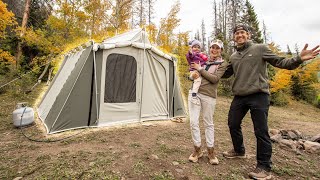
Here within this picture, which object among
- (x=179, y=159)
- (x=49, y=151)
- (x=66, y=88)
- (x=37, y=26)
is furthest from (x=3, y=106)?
(x=37, y=26)

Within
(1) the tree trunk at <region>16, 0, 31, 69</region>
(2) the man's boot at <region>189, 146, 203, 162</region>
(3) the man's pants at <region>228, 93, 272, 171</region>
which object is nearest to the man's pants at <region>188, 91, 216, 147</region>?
(2) the man's boot at <region>189, 146, 203, 162</region>

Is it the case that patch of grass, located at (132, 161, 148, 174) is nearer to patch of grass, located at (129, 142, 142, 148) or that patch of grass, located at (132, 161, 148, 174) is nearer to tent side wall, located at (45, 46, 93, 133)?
patch of grass, located at (129, 142, 142, 148)

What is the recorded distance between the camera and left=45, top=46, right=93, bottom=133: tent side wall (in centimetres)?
464

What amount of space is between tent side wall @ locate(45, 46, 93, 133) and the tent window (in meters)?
0.50

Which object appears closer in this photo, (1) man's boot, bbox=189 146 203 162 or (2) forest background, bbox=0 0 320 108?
(1) man's boot, bbox=189 146 203 162

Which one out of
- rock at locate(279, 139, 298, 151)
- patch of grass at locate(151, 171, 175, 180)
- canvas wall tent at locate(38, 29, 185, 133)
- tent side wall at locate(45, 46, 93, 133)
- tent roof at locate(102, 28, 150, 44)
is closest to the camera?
patch of grass at locate(151, 171, 175, 180)

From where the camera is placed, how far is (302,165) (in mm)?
3336

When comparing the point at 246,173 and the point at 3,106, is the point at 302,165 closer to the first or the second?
the point at 246,173

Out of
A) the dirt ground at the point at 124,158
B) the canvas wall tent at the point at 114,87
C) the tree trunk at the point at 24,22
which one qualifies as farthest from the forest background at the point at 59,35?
the dirt ground at the point at 124,158

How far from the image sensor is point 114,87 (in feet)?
18.0

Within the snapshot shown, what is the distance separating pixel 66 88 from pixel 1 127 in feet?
6.78

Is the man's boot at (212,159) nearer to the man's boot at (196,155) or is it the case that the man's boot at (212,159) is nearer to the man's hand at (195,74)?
the man's boot at (196,155)

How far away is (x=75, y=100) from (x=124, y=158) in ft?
7.26

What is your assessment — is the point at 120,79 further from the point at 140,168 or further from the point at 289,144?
the point at 289,144
